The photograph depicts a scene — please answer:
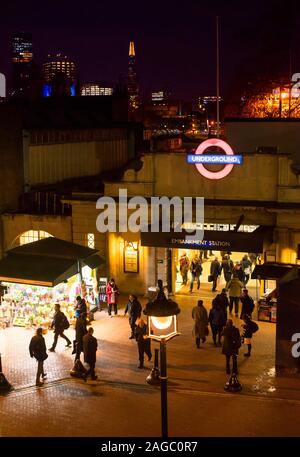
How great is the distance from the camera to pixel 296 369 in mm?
18016

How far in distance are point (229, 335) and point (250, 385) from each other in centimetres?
138

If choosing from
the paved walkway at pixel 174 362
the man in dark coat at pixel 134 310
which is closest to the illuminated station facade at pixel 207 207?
the paved walkway at pixel 174 362

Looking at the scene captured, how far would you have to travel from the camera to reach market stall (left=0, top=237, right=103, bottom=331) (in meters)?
22.2

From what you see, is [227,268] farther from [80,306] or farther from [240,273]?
[80,306]

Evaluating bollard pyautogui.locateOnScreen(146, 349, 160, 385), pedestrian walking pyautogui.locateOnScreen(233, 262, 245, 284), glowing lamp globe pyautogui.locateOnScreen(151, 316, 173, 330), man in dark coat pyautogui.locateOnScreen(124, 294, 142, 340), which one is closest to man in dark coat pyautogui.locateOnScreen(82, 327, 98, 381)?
bollard pyautogui.locateOnScreen(146, 349, 160, 385)

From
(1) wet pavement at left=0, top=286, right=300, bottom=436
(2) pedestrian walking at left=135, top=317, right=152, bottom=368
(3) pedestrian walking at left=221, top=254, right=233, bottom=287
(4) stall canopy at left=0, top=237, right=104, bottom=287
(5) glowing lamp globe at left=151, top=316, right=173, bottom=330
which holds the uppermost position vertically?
(5) glowing lamp globe at left=151, top=316, right=173, bottom=330

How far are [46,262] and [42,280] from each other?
111cm

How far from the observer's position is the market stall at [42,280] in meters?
22.2

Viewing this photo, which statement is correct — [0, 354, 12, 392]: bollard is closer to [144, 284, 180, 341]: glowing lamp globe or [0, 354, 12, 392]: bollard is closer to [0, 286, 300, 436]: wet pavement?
[0, 286, 300, 436]: wet pavement

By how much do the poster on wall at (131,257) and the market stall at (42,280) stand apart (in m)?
2.60

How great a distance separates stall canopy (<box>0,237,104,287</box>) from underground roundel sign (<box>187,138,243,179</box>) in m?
5.12

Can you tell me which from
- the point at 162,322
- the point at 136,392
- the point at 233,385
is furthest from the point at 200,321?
the point at 162,322

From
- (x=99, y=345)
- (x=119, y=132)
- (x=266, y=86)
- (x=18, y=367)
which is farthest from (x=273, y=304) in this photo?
(x=266, y=86)

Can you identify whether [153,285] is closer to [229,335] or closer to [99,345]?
[99,345]
